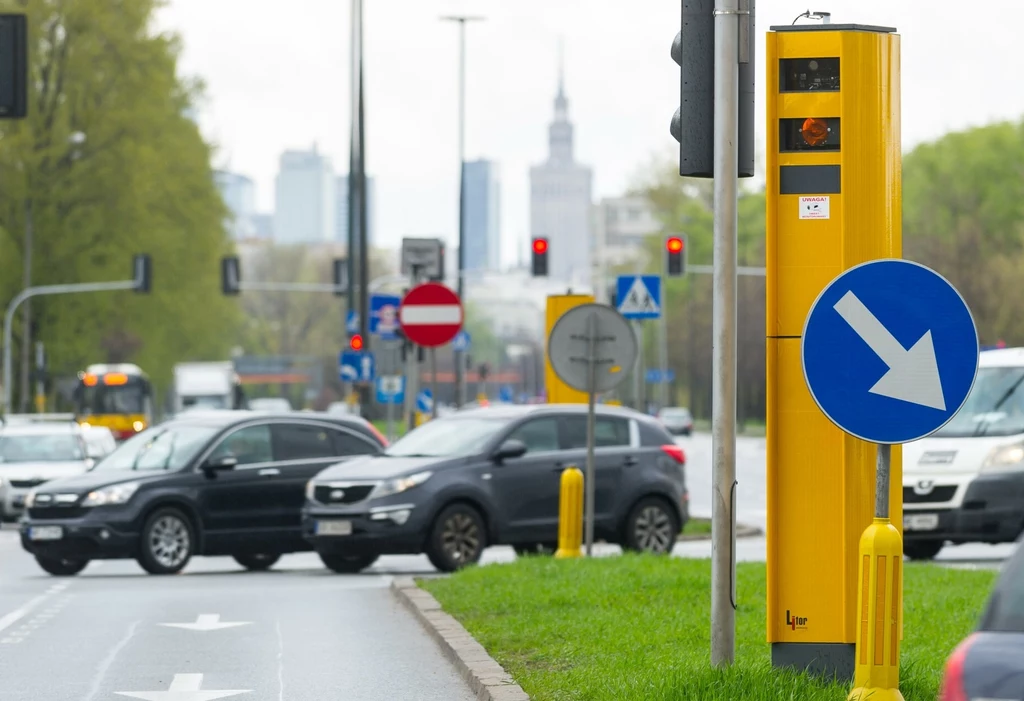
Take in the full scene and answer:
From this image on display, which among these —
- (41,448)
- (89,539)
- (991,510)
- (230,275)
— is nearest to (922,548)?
(991,510)

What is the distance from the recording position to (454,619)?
13781 mm

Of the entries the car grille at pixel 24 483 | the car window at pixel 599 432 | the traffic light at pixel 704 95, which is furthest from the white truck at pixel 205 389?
the traffic light at pixel 704 95

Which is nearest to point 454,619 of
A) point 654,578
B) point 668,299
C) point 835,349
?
point 654,578

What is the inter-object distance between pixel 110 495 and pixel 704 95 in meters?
12.7

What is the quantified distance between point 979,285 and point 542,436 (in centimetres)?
5061

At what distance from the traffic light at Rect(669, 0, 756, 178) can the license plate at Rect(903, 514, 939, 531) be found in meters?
Answer: 11.5

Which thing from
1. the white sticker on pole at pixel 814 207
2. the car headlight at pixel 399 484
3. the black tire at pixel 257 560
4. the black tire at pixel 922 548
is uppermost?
the white sticker on pole at pixel 814 207

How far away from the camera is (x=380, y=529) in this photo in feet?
63.9

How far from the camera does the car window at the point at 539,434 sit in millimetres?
20688

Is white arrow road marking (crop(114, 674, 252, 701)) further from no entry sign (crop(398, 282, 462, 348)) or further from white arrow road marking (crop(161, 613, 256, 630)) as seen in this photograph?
no entry sign (crop(398, 282, 462, 348))

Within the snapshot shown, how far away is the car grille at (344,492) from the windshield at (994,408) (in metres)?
5.67

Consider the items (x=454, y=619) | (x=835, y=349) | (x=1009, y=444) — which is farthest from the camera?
(x=1009, y=444)

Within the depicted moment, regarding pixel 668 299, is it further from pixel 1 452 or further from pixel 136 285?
pixel 1 452

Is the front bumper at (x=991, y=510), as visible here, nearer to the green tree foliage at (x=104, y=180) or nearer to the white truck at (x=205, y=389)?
the green tree foliage at (x=104, y=180)
